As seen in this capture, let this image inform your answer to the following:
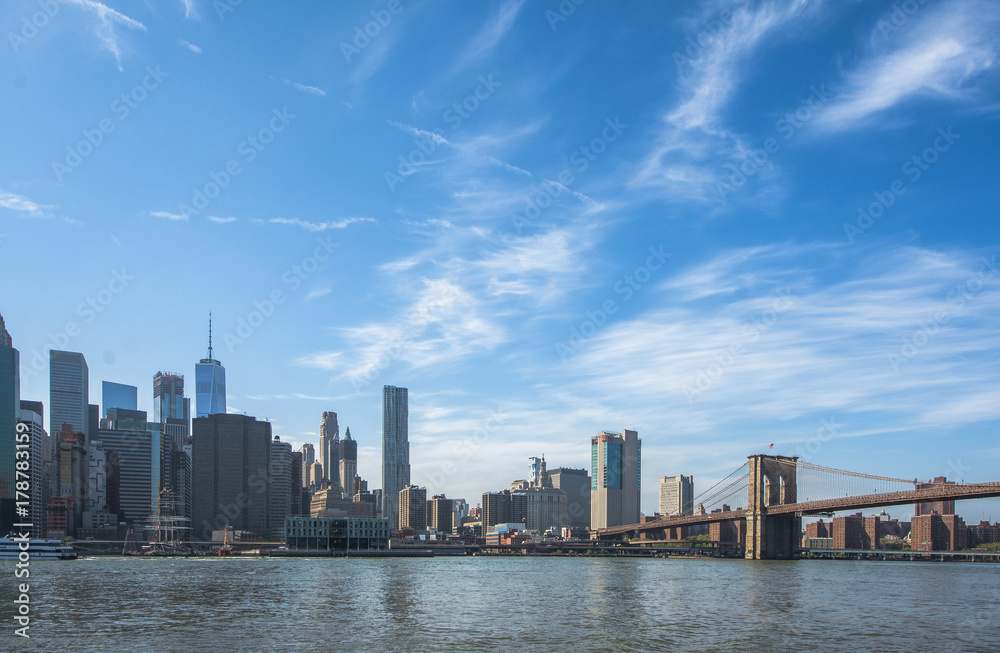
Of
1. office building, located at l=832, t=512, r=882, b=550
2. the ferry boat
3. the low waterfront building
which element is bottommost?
office building, located at l=832, t=512, r=882, b=550

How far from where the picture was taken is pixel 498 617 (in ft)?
126

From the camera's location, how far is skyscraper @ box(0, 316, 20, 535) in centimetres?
15225

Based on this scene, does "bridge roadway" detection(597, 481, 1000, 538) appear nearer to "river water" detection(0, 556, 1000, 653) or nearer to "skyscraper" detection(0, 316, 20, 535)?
"river water" detection(0, 556, 1000, 653)

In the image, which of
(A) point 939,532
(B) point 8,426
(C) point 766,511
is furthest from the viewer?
(A) point 939,532

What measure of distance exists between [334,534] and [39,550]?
214 feet

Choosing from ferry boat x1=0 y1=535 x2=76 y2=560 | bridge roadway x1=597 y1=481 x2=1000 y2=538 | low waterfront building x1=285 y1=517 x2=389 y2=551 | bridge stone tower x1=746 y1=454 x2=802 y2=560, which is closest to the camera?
bridge roadway x1=597 y1=481 x2=1000 y2=538

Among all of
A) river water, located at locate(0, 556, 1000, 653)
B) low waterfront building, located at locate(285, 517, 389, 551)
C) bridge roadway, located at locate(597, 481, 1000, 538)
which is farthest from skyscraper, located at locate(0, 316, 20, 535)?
bridge roadway, located at locate(597, 481, 1000, 538)

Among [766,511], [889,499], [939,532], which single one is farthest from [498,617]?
[939,532]

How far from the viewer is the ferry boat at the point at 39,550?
364 feet

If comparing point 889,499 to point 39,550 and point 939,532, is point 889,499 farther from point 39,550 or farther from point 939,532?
point 39,550

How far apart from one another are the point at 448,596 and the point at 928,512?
163 meters

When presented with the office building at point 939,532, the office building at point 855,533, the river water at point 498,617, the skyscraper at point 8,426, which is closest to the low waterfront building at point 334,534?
the skyscraper at point 8,426

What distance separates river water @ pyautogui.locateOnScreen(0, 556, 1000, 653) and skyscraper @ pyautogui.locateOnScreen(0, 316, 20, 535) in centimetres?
10687

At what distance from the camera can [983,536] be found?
632 ft
